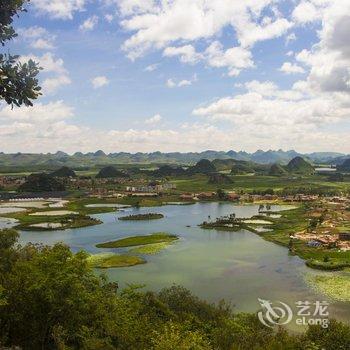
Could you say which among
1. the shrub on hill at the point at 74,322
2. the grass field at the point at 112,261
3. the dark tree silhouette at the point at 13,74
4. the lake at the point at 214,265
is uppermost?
the dark tree silhouette at the point at 13,74

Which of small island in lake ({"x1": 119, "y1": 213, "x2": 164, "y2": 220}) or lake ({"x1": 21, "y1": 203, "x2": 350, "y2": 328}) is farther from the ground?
small island in lake ({"x1": 119, "y1": 213, "x2": 164, "y2": 220})

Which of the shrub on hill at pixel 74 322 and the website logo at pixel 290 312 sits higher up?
the shrub on hill at pixel 74 322

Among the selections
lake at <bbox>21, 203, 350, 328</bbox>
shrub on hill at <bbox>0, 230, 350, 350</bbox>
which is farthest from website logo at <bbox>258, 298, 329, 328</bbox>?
shrub on hill at <bbox>0, 230, 350, 350</bbox>

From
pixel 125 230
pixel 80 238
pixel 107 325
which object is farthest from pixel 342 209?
pixel 107 325

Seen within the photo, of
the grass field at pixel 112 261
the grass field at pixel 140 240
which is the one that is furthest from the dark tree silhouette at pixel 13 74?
the grass field at pixel 140 240

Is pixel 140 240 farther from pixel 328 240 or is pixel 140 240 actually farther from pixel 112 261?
pixel 328 240

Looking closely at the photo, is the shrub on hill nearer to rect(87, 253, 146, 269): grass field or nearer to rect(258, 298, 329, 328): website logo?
rect(258, 298, 329, 328): website logo

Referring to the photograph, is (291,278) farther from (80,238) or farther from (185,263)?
(80,238)

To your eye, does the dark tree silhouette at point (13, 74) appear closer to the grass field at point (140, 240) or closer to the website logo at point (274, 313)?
the website logo at point (274, 313)

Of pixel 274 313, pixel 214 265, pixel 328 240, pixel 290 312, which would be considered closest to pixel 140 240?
pixel 214 265
